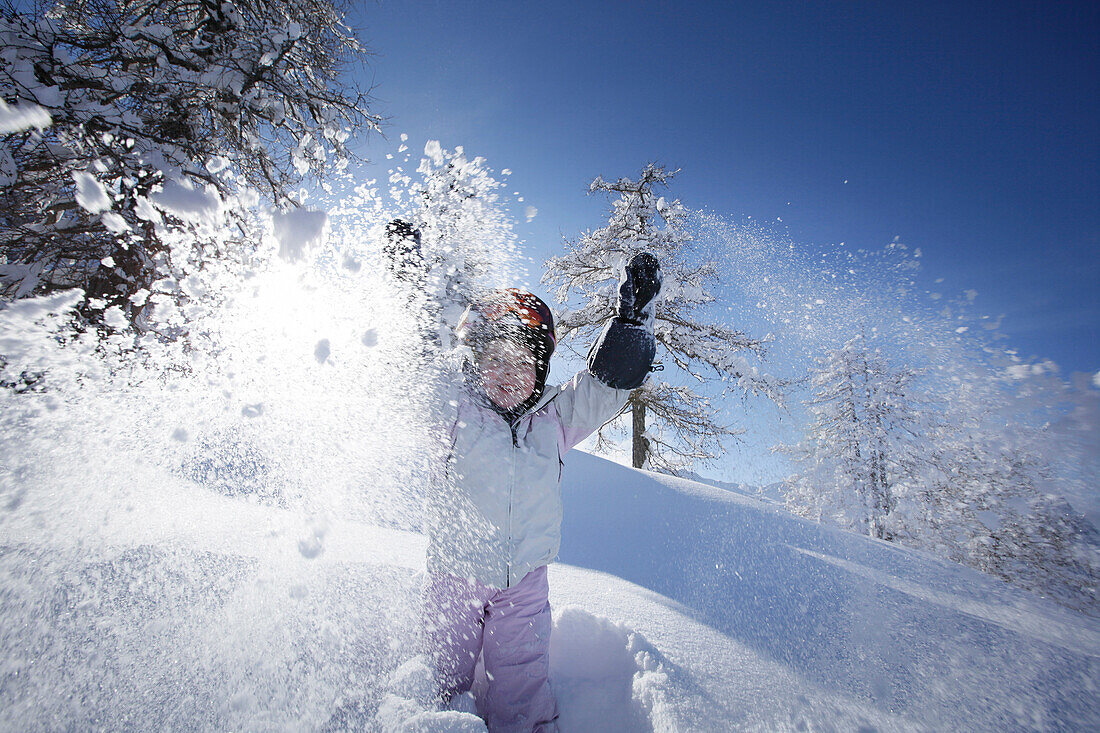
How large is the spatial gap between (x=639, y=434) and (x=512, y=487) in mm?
8930

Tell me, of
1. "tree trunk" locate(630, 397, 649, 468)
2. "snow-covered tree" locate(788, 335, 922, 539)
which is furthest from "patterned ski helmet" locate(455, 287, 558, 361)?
"snow-covered tree" locate(788, 335, 922, 539)

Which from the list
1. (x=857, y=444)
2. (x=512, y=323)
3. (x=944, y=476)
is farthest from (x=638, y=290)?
(x=857, y=444)

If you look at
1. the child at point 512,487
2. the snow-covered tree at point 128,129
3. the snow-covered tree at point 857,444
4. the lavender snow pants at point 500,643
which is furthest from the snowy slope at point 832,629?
the snow-covered tree at point 857,444

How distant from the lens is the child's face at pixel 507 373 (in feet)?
6.33

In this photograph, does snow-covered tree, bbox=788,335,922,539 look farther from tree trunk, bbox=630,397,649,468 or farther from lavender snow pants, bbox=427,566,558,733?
lavender snow pants, bbox=427,566,558,733

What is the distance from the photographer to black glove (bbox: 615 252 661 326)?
182cm

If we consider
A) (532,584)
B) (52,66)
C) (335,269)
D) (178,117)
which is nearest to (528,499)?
(532,584)

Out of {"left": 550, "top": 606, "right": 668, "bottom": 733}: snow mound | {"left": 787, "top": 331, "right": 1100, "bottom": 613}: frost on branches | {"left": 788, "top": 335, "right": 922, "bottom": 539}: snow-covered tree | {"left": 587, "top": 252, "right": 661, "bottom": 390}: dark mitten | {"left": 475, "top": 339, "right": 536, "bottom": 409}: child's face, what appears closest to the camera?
{"left": 550, "top": 606, "right": 668, "bottom": 733}: snow mound

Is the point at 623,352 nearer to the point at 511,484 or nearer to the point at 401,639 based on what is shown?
the point at 511,484

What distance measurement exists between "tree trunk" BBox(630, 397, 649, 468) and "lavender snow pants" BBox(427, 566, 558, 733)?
838cm

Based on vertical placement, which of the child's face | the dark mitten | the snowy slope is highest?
the dark mitten

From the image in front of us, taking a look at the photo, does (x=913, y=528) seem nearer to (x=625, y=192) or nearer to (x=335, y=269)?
(x=625, y=192)

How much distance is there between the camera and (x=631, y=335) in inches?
71.0

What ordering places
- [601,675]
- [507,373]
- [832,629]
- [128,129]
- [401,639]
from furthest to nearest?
[128,129], [832,629], [507,373], [601,675], [401,639]
